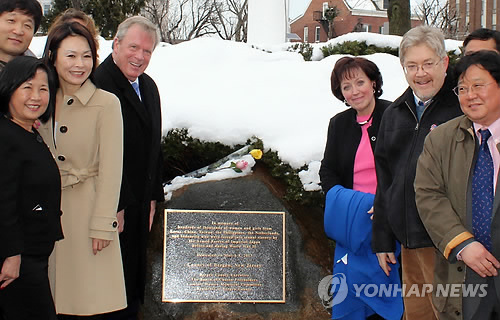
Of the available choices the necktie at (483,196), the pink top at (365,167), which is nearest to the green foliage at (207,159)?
the pink top at (365,167)

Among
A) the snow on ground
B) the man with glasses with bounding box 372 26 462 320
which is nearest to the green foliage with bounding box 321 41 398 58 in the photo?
the snow on ground

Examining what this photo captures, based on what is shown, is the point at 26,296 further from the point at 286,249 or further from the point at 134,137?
the point at 286,249

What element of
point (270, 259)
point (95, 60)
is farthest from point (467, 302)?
point (95, 60)

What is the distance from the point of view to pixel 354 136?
3.66 m

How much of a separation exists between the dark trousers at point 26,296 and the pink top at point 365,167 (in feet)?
6.57

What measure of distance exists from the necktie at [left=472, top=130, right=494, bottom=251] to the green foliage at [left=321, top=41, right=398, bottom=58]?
547cm

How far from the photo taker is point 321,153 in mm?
4520

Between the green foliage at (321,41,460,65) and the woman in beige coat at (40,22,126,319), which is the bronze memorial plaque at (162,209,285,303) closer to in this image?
the woman in beige coat at (40,22,126,319)

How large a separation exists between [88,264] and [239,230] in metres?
1.41

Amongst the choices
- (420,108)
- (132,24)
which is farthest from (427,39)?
(132,24)

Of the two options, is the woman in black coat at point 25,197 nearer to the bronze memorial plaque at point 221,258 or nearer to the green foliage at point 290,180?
the bronze memorial plaque at point 221,258

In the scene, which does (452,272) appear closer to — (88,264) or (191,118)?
(88,264)

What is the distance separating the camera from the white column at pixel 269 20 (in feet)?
37.4

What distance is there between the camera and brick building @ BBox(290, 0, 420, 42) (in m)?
44.5
